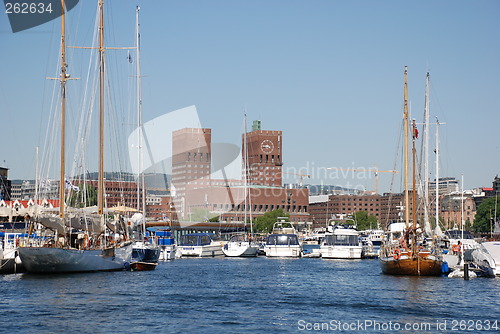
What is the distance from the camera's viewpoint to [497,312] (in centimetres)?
4444

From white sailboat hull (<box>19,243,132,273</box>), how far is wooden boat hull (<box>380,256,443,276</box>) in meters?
24.8

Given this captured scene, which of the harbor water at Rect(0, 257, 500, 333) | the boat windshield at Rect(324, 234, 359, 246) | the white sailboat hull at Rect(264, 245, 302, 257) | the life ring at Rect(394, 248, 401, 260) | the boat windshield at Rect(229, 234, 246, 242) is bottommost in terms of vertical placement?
the white sailboat hull at Rect(264, 245, 302, 257)

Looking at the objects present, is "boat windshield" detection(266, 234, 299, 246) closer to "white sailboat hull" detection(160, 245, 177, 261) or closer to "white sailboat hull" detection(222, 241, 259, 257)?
"white sailboat hull" detection(222, 241, 259, 257)

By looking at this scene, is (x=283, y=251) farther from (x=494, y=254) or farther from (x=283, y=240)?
(x=494, y=254)

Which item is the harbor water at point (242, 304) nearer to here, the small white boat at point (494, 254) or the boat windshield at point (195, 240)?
the small white boat at point (494, 254)

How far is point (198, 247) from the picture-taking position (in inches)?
4665

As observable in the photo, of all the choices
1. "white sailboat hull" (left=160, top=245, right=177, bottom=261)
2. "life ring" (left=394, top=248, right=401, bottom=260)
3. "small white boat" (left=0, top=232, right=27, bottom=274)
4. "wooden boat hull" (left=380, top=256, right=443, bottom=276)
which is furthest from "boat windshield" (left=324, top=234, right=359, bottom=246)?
"small white boat" (left=0, top=232, right=27, bottom=274)

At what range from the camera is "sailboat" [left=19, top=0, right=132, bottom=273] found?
208 ft

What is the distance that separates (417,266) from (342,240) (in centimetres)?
4606

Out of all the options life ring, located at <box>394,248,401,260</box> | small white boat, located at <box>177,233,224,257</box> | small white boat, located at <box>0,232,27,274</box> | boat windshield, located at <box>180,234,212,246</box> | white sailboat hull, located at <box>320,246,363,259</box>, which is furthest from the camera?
boat windshield, located at <box>180,234,212,246</box>

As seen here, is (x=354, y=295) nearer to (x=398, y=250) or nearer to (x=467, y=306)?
(x=467, y=306)

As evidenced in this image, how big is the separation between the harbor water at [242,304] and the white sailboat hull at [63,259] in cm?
88

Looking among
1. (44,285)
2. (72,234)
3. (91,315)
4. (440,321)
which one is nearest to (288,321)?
(440,321)

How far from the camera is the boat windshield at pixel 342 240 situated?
359 ft
